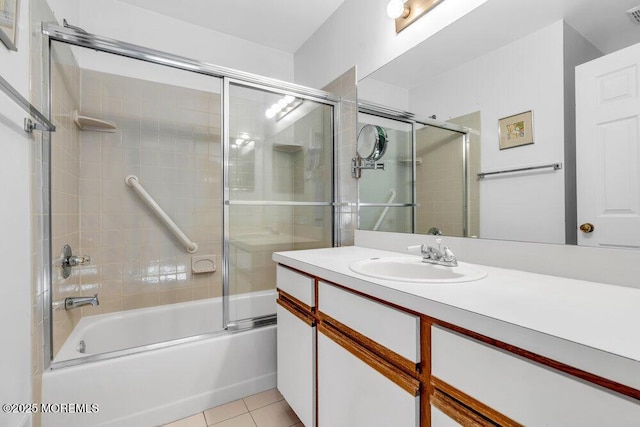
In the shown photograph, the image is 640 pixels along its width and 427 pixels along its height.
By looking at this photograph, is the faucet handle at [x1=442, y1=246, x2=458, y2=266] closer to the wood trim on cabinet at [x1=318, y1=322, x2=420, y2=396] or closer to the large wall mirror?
the large wall mirror

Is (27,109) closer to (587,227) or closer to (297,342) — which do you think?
(297,342)

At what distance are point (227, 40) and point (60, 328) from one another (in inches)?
Answer: 89.5

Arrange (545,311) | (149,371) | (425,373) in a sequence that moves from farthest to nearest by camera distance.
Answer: (149,371), (425,373), (545,311)

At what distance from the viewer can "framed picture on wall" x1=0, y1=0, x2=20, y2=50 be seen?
0.91 m

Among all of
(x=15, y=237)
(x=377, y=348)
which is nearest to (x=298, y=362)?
(x=377, y=348)

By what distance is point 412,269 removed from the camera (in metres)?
1.21

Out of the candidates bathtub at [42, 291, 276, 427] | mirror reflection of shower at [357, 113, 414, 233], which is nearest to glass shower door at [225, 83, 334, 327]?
bathtub at [42, 291, 276, 427]

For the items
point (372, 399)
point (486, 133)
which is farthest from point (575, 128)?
point (372, 399)

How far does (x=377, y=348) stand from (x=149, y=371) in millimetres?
1224

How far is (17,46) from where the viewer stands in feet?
3.35

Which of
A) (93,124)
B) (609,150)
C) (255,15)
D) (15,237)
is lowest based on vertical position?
(15,237)

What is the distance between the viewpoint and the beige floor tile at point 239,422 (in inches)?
56.0

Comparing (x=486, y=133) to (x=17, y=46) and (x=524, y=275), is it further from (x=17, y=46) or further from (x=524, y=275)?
(x=17, y=46)

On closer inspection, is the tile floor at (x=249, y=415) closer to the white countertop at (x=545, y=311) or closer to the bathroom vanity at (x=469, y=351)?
the bathroom vanity at (x=469, y=351)
